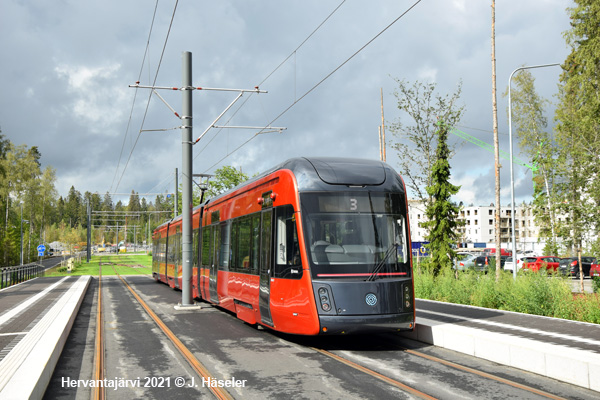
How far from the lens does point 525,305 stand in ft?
46.4

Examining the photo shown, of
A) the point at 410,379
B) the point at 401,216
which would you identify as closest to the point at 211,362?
the point at 410,379

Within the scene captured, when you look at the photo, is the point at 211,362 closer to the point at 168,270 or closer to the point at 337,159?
the point at 337,159

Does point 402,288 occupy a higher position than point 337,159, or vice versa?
point 337,159

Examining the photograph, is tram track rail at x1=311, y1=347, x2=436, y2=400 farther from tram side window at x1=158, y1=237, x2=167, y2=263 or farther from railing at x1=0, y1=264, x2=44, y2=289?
railing at x1=0, y1=264, x2=44, y2=289

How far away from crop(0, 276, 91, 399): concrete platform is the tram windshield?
431 centimetres

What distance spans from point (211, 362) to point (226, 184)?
150ft

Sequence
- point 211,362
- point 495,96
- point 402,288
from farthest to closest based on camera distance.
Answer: point 495,96 < point 402,288 < point 211,362

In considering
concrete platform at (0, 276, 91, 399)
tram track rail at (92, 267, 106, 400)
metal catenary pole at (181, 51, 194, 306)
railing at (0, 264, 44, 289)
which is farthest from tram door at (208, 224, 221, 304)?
railing at (0, 264, 44, 289)

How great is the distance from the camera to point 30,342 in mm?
9898

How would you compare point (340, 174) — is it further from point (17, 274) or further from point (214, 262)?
point (17, 274)

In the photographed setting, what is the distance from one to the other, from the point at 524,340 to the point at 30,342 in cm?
801

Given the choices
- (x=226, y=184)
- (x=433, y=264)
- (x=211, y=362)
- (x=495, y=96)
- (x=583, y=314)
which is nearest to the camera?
(x=211, y=362)

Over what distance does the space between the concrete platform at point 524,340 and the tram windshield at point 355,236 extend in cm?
141

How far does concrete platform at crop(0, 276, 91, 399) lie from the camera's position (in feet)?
21.4
